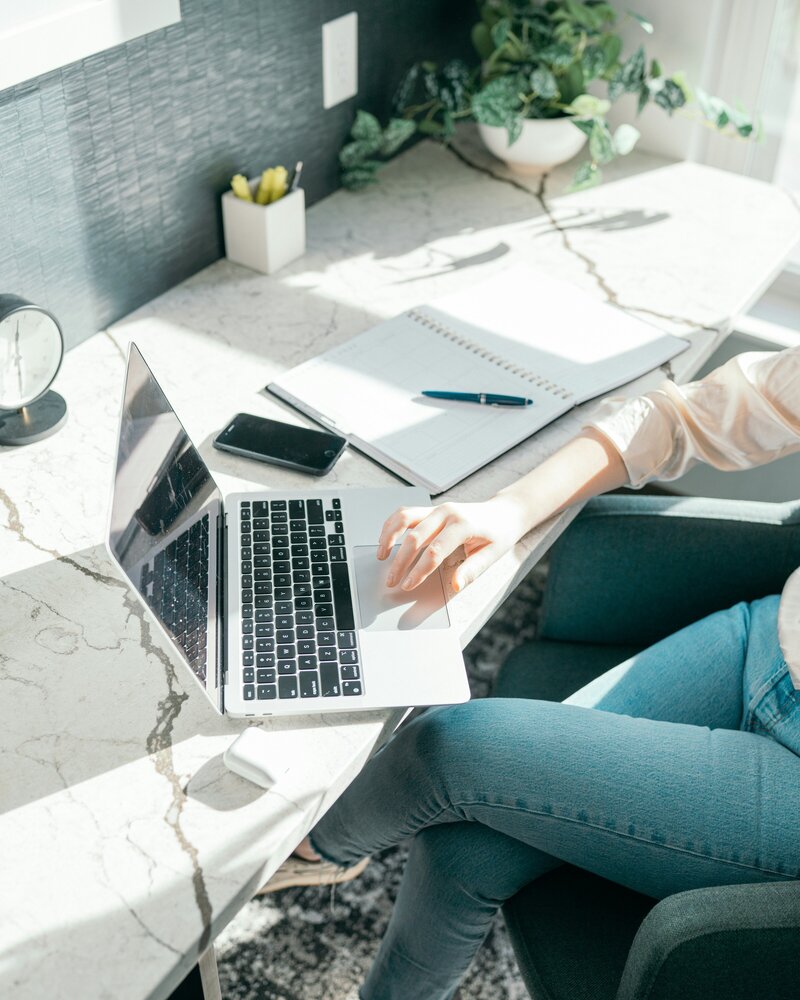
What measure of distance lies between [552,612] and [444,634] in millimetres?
333

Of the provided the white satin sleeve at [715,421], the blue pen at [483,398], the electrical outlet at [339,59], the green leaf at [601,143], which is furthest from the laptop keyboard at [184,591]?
the green leaf at [601,143]

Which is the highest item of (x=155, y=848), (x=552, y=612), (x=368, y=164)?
(x=368, y=164)

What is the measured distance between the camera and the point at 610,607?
4.04 ft

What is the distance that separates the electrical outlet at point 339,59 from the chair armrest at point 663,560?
31.5 inches

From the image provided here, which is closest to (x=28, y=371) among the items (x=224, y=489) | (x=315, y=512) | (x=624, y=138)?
(x=224, y=489)

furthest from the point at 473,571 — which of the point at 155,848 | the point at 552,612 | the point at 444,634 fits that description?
the point at 155,848

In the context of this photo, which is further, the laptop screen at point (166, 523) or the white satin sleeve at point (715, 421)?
the white satin sleeve at point (715, 421)

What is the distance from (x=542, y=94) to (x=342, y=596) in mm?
962

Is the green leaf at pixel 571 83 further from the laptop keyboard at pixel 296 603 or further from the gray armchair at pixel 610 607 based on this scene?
the laptop keyboard at pixel 296 603

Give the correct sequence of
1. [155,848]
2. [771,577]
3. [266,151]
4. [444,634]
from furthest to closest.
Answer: [266,151], [771,577], [444,634], [155,848]

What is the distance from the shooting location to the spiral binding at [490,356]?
49.4 inches

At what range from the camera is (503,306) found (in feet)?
4.54

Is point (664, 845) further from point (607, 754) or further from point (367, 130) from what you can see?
point (367, 130)

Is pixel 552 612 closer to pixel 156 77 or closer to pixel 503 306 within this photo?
pixel 503 306
